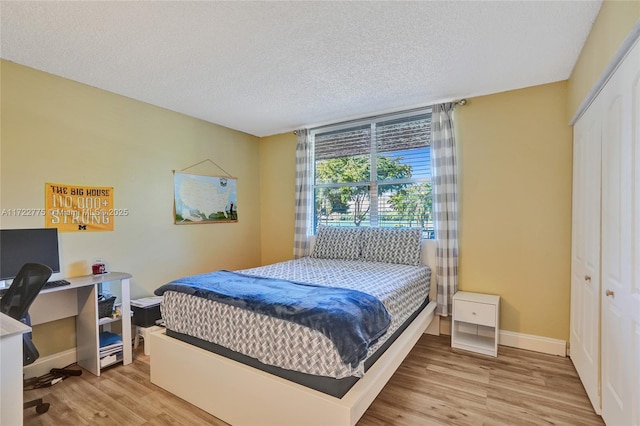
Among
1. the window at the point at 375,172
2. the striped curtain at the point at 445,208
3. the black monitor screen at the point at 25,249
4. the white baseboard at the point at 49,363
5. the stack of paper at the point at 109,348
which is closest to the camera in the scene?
the black monitor screen at the point at 25,249

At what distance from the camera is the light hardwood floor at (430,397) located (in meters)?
1.88

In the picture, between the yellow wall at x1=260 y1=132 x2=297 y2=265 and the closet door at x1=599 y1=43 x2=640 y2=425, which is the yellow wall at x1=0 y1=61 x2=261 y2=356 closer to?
the yellow wall at x1=260 y1=132 x2=297 y2=265

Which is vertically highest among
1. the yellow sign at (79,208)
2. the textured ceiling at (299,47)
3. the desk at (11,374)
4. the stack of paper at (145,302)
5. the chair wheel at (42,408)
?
the textured ceiling at (299,47)

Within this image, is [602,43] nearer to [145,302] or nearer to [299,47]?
[299,47]

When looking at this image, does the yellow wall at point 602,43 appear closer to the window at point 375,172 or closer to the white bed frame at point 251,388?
the window at point 375,172

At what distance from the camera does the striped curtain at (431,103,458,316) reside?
310cm

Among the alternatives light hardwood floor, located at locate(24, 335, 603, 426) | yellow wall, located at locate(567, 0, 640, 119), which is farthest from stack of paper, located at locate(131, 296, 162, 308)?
yellow wall, located at locate(567, 0, 640, 119)

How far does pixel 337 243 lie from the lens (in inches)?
143

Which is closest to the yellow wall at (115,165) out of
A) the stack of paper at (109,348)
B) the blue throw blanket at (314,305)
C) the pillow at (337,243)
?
the stack of paper at (109,348)

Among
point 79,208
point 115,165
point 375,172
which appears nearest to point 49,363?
point 79,208

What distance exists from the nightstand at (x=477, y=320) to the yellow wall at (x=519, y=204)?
0.62 ft

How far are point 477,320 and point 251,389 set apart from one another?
6.99ft

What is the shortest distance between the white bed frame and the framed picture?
64.1 inches

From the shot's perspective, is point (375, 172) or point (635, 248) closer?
point (635, 248)
